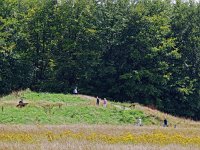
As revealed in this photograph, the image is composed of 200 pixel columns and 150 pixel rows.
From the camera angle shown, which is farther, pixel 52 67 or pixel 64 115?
pixel 52 67

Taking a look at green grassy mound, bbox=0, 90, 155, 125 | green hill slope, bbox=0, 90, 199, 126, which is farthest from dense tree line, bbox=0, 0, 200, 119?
green grassy mound, bbox=0, 90, 155, 125

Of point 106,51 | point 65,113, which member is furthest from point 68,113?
point 106,51

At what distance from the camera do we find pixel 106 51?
7031 centimetres

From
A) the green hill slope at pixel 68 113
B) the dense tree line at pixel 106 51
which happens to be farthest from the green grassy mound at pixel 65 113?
the dense tree line at pixel 106 51

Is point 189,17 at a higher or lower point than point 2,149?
higher

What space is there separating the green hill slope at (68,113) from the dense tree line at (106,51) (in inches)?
643

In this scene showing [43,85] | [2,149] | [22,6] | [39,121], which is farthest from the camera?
[22,6]

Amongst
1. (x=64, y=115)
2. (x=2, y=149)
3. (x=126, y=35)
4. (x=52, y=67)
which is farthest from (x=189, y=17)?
(x=2, y=149)

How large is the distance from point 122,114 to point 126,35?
2530 cm

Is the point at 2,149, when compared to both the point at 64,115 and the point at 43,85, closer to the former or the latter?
the point at 64,115

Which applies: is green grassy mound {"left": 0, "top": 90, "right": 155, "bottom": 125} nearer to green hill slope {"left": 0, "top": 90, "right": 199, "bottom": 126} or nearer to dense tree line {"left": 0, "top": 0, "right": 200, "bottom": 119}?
green hill slope {"left": 0, "top": 90, "right": 199, "bottom": 126}

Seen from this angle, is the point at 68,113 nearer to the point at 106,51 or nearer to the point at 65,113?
the point at 65,113

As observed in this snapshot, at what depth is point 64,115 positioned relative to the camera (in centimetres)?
4362

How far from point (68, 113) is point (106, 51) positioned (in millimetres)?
27376
